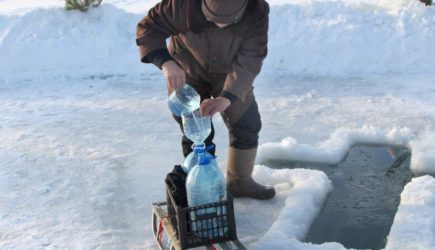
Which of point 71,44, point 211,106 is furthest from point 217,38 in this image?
point 71,44

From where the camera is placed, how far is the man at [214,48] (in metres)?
2.42

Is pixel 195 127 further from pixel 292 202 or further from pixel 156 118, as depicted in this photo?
pixel 156 118

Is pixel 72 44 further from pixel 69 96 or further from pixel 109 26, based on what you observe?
pixel 69 96

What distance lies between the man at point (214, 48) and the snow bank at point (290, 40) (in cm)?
390

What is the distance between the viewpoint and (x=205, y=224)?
2309 millimetres

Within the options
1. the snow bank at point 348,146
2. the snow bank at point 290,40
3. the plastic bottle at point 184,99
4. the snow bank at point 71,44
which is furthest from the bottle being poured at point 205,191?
the snow bank at point 71,44

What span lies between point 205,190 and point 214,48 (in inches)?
32.0

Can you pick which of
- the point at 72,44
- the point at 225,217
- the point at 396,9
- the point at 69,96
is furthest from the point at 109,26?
the point at 225,217

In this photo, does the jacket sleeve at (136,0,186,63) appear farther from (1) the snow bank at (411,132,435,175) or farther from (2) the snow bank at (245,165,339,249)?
(1) the snow bank at (411,132,435,175)

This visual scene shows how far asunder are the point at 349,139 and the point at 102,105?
2810 millimetres

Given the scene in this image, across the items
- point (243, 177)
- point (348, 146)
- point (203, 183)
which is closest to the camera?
point (203, 183)

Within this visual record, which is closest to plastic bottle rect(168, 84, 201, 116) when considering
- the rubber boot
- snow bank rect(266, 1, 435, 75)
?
the rubber boot

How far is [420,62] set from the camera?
20.8 feet

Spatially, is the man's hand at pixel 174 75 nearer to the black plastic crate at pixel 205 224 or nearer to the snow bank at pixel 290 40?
the black plastic crate at pixel 205 224
